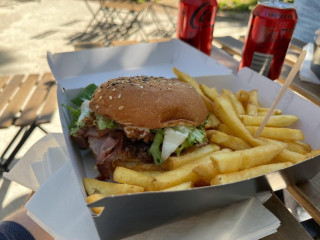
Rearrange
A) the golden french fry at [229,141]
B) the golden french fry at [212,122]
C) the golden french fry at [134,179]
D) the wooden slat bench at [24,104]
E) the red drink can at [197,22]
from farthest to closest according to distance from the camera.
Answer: the wooden slat bench at [24,104] → the red drink can at [197,22] → the golden french fry at [212,122] → the golden french fry at [229,141] → the golden french fry at [134,179]

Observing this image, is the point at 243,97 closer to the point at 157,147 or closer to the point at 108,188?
the point at 157,147

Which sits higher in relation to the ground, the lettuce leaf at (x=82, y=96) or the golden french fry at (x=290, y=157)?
the golden french fry at (x=290, y=157)

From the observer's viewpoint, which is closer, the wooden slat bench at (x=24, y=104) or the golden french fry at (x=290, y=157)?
the golden french fry at (x=290, y=157)

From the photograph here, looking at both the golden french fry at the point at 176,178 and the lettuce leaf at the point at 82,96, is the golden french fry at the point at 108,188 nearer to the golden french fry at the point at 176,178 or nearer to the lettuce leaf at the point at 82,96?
the golden french fry at the point at 176,178

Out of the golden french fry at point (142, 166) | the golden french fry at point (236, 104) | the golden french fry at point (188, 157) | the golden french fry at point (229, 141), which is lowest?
the golden french fry at point (142, 166)

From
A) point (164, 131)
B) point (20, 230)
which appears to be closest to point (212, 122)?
point (164, 131)

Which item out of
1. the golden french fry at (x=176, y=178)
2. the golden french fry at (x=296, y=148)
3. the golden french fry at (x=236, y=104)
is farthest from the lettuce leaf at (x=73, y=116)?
the golden french fry at (x=296, y=148)

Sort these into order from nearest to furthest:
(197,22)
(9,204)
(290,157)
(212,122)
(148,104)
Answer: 1. (290,157)
2. (148,104)
3. (212,122)
4. (197,22)
5. (9,204)
